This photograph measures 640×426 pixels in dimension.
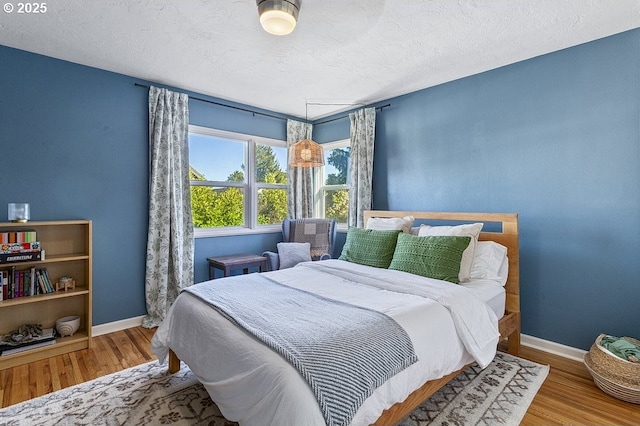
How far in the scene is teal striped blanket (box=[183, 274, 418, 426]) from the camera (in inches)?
48.6

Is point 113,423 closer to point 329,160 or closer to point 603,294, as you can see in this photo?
point 603,294

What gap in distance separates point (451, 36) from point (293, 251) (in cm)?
267

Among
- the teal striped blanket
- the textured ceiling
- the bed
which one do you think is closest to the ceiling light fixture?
the textured ceiling

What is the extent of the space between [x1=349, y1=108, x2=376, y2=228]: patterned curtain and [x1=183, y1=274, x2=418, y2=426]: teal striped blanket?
2.05 meters

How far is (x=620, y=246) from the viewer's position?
2.35 m

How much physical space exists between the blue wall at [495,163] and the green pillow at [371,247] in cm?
88

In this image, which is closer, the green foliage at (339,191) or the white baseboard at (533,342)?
the white baseboard at (533,342)

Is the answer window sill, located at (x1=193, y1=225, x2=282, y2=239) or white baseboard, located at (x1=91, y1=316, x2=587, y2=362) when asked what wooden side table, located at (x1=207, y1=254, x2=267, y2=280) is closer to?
window sill, located at (x1=193, y1=225, x2=282, y2=239)

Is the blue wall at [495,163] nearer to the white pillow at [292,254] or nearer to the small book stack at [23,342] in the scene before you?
the small book stack at [23,342]

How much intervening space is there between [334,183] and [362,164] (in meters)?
0.88

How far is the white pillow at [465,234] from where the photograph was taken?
2.47 metres

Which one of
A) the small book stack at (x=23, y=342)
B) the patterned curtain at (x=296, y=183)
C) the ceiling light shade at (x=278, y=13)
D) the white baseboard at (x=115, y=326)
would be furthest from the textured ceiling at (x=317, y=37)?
the white baseboard at (x=115, y=326)

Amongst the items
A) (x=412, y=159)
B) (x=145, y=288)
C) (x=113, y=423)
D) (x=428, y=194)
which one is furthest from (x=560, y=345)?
(x=145, y=288)

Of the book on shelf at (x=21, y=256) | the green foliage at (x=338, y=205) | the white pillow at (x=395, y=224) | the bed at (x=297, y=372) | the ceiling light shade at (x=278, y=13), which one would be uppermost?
the ceiling light shade at (x=278, y=13)
